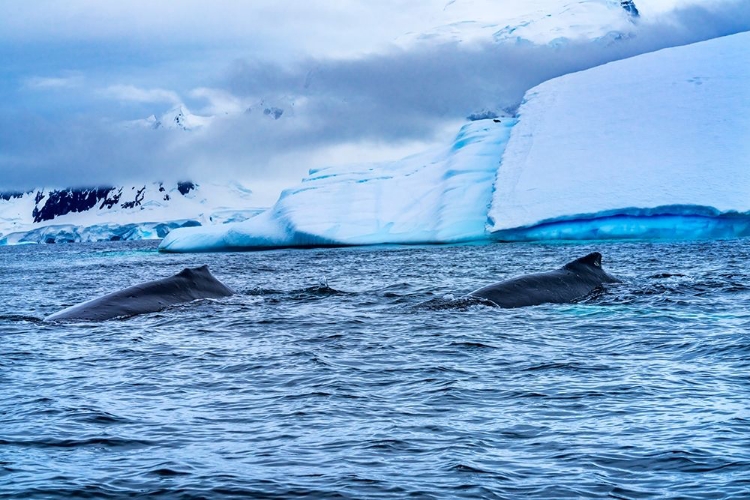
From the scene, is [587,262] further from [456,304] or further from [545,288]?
[456,304]

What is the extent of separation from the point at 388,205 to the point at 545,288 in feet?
93.2

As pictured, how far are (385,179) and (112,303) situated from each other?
32.1 metres

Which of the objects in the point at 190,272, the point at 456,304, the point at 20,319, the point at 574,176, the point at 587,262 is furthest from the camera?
the point at 574,176

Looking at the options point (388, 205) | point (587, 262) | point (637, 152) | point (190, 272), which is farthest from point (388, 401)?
point (388, 205)

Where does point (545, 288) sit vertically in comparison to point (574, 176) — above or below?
below

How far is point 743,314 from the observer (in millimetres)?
12055

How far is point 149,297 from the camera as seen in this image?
14969 mm

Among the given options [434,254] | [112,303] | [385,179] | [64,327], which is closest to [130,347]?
[64,327]

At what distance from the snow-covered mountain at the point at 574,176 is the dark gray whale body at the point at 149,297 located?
1962 centimetres

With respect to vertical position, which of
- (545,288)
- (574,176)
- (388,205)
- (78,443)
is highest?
(574,176)

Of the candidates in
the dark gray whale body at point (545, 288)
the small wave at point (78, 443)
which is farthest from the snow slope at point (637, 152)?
the small wave at point (78, 443)

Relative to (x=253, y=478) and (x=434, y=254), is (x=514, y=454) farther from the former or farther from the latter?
(x=434, y=254)

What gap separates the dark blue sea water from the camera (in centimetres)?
568

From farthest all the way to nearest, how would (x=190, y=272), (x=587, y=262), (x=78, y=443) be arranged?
(x=190, y=272) < (x=587, y=262) < (x=78, y=443)
